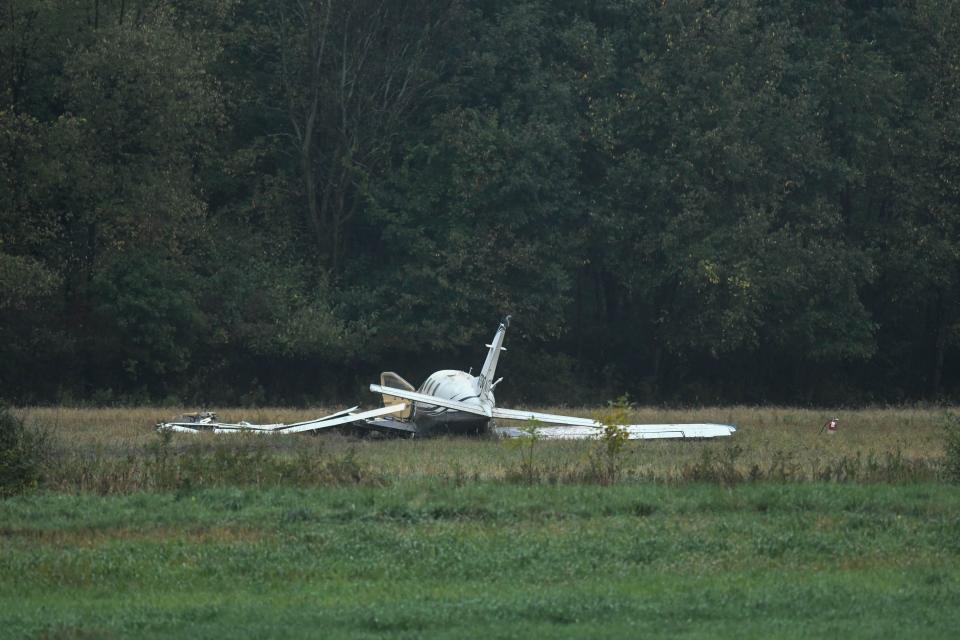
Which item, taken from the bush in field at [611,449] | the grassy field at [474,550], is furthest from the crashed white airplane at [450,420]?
the bush in field at [611,449]

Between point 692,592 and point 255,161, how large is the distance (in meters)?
35.0

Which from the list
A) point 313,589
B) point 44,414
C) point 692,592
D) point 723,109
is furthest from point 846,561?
point 723,109

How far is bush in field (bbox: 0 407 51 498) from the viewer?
14.3 meters

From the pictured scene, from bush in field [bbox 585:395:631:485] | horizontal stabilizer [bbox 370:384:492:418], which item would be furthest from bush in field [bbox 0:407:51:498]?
horizontal stabilizer [bbox 370:384:492:418]

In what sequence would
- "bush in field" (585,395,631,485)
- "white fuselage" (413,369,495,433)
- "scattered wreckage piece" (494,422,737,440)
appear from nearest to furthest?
"bush in field" (585,395,631,485)
"scattered wreckage piece" (494,422,737,440)
"white fuselage" (413,369,495,433)

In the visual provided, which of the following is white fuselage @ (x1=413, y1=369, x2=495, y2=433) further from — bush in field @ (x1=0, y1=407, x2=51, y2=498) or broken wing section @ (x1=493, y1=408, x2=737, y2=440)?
bush in field @ (x1=0, y1=407, x2=51, y2=498)

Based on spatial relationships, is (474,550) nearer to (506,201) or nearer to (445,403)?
(445,403)

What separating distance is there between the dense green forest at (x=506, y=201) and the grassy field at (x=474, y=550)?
69.1 ft

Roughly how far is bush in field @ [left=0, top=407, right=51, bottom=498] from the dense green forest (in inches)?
841

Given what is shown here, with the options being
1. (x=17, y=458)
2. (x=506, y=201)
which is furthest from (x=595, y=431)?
(x=506, y=201)

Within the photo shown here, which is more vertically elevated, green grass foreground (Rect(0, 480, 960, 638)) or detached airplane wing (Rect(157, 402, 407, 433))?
detached airplane wing (Rect(157, 402, 407, 433))

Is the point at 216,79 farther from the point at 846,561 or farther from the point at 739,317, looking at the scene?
the point at 846,561

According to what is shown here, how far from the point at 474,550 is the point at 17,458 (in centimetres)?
625

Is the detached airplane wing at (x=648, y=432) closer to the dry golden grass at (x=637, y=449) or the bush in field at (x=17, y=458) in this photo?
the dry golden grass at (x=637, y=449)
